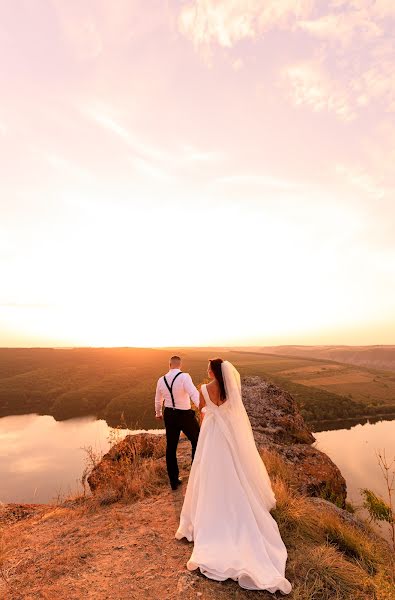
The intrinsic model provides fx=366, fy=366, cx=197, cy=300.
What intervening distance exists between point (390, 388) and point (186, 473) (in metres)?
86.0

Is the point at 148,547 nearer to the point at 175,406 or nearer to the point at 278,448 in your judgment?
the point at 175,406

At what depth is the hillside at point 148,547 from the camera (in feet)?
15.3

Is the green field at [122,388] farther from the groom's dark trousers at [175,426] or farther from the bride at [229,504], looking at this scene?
the bride at [229,504]

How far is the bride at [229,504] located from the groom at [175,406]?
4.57 ft

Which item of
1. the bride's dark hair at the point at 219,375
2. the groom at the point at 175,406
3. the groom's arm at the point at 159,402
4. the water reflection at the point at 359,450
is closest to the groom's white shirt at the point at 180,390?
the groom at the point at 175,406

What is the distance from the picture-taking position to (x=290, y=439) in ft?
43.8

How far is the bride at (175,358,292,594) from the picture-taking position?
4.80 meters

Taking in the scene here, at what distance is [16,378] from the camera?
91.3 metres

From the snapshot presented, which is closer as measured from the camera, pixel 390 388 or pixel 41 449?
pixel 41 449

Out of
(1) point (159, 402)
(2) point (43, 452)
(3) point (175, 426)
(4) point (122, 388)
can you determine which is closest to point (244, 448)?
(3) point (175, 426)

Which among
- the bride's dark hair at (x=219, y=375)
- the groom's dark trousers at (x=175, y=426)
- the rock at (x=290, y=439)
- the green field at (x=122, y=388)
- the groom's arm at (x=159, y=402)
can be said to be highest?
the bride's dark hair at (x=219, y=375)

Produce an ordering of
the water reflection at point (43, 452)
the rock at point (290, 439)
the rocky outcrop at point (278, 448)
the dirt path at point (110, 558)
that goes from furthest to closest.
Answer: the water reflection at point (43, 452)
the rock at point (290, 439)
the rocky outcrop at point (278, 448)
the dirt path at point (110, 558)

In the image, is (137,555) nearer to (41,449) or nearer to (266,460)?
(266,460)

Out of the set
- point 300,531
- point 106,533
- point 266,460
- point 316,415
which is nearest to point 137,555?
point 106,533
